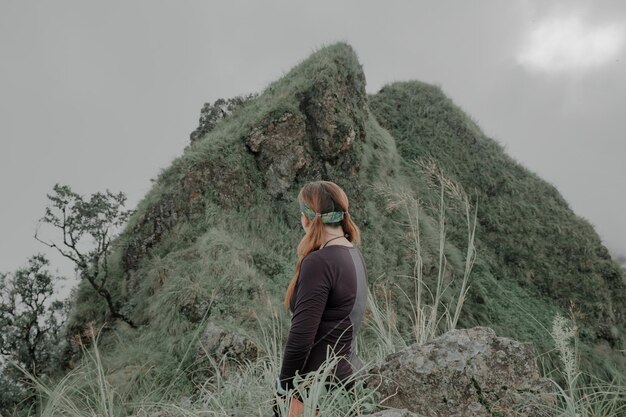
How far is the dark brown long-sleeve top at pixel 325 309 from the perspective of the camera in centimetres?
201

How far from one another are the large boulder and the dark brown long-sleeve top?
0.24 metres

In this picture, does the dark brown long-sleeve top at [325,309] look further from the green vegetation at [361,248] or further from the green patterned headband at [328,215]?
the green vegetation at [361,248]

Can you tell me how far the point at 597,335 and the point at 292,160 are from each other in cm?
1158

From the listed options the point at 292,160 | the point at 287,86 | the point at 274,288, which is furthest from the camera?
the point at 287,86

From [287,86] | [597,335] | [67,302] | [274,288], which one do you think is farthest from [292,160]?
[597,335]

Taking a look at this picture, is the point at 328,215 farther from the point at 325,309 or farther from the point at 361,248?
the point at 361,248

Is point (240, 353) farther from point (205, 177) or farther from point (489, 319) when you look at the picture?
point (489, 319)

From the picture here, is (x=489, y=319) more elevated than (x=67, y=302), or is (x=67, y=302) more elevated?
(x=67, y=302)

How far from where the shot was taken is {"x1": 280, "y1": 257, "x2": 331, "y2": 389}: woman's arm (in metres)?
2.00

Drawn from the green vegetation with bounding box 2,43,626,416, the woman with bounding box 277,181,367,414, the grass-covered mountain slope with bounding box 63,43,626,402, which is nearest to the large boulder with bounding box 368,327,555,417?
the woman with bounding box 277,181,367,414

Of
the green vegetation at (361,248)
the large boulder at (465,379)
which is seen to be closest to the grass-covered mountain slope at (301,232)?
the green vegetation at (361,248)

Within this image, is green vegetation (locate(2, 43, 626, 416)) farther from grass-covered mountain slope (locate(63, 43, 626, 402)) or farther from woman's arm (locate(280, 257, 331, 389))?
woman's arm (locate(280, 257, 331, 389))

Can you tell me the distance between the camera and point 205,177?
10.6 m

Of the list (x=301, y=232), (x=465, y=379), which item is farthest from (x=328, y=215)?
(x=301, y=232)
